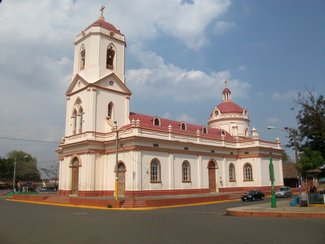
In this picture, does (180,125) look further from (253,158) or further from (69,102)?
(69,102)

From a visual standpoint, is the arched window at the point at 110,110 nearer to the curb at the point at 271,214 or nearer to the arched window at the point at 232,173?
the arched window at the point at 232,173

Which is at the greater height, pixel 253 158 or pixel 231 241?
pixel 253 158

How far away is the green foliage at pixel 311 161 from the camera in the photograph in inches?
1038

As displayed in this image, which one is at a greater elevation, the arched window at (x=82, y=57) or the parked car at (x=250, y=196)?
the arched window at (x=82, y=57)

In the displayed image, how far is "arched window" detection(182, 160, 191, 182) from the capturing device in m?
40.6

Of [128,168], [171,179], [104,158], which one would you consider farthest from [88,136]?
[171,179]

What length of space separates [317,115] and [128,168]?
18.6 meters

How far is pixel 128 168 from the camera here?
35.9 meters

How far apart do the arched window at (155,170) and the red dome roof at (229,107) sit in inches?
853

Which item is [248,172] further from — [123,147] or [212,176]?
[123,147]

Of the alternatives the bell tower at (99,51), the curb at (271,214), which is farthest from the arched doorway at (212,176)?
the curb at (271,214)

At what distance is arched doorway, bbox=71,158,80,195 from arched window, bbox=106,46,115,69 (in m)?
11.9

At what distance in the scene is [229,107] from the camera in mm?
55750

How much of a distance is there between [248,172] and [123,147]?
65.7ft
